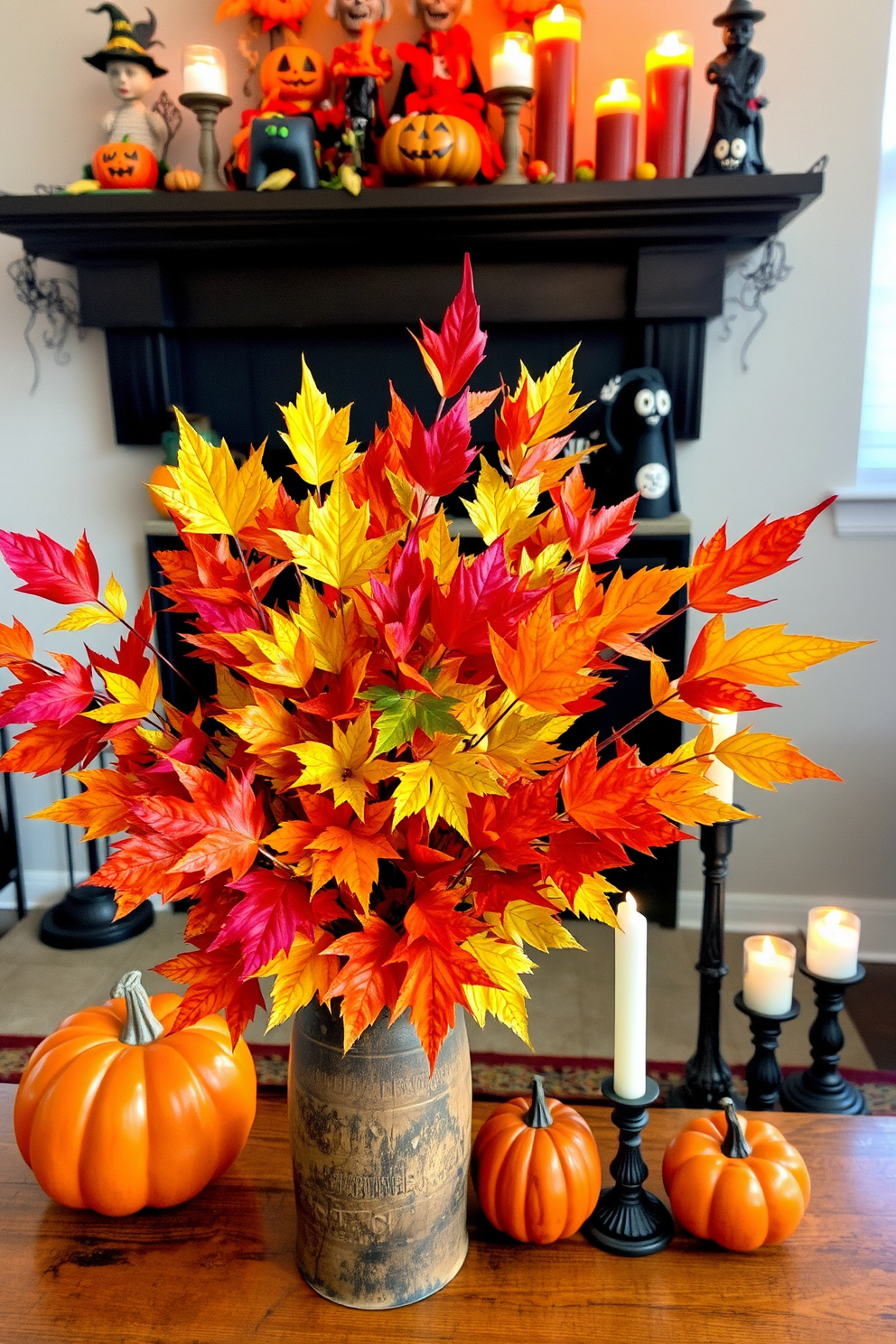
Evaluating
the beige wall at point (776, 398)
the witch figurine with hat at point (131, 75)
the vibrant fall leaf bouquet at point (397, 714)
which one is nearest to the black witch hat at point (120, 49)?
the witch figurine with hat at point (131, 75)

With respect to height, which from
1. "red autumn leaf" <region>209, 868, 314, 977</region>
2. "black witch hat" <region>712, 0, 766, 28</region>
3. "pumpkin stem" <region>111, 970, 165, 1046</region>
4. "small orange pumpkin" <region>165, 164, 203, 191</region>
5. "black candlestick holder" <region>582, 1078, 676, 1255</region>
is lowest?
"black candlestick holder" <region>582, 1078, 676, 1255</region>

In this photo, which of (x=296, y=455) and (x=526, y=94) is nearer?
(x=296, y=455)

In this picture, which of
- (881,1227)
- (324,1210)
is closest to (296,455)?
(324,1210)

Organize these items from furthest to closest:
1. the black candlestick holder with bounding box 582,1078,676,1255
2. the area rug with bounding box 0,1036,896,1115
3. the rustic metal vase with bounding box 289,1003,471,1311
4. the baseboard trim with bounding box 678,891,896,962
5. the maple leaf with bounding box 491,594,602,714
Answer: the baseboard trim with bounding box 678,891,896,962 → the area rug with bounding box 0,1036,896,1115 → the black candlestick holder with bounding box 582,1078,676,1255 → the rustic metal vase with bounding box 289,1003,471,1311 → the maple leaf with bounding box 491,594,602,714

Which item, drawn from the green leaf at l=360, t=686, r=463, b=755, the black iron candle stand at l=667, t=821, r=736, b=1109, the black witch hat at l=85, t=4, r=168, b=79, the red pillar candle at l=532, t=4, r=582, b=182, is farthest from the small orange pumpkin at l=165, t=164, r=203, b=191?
the green leaf at l=360, t=686, r=463, b=755

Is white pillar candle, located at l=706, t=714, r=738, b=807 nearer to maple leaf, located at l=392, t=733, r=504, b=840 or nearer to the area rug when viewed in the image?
maple leaf, located at l=392, t=733, r=504, b=840

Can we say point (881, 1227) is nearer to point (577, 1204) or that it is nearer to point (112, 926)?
point (577, 1204)

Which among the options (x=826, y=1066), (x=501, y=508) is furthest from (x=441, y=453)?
(x=826, y=1066)

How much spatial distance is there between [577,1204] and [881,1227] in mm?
229

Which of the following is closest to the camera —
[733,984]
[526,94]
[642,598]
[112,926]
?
[642,598]

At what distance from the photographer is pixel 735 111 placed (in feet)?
6.66

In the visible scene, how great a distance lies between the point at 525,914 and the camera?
59 centimetres

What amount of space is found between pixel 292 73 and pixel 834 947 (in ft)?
6.60

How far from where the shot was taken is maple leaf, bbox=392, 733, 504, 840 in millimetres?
497
